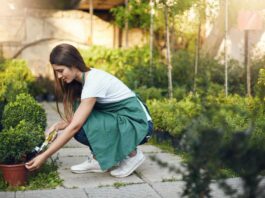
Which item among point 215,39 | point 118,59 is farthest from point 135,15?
point 215,39

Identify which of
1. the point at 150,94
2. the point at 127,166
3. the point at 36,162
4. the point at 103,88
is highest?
the point at 103,88

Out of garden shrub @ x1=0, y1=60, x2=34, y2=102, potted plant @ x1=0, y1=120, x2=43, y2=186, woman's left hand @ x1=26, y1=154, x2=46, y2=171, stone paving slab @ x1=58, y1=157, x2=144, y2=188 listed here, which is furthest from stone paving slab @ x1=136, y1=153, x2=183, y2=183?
garden shrub @ x1=0, y1=60, x2=34, y2=102

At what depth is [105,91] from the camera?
4047 mm

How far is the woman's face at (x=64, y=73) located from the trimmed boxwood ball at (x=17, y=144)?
0.53 meters

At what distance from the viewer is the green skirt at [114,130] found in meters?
4.03

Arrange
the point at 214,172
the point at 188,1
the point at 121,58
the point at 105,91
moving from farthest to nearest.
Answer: the point at 121,58 → the point at 188,1 → the point at 105,91 → the point at 214,172

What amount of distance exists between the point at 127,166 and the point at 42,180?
2.51 feet

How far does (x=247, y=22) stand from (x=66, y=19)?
6.45 metres

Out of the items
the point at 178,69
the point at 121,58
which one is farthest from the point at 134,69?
the point at 121,58

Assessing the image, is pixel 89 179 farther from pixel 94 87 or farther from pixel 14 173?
pixel 94 87

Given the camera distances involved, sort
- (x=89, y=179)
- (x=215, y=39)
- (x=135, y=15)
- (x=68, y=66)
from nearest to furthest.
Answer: (x=68, y=66), (x=89, y=179), (x=215, y=39), (x=135, y=15)

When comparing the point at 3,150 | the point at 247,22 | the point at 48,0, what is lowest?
the point at 3,150

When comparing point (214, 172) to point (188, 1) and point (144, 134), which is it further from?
point (188, 1)

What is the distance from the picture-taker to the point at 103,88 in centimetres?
403
